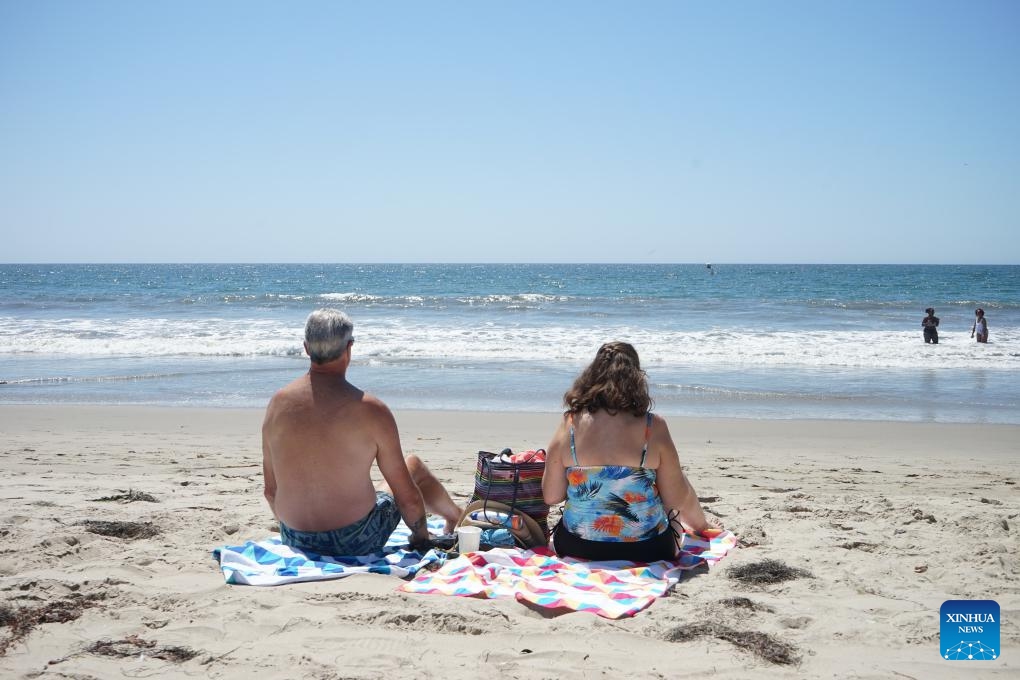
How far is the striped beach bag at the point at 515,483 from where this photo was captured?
3.97 metres

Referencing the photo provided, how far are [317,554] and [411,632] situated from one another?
0.97m

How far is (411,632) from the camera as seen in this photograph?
2.90 m

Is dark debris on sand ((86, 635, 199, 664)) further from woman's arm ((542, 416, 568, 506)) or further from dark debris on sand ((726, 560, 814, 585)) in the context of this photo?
dark debris on sand ((726, 560, 814, 585))

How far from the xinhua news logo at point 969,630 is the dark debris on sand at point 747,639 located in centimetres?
55

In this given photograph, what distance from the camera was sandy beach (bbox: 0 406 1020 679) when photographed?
2.63 m

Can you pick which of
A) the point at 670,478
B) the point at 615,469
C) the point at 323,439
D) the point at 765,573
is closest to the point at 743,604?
the point at 765,573

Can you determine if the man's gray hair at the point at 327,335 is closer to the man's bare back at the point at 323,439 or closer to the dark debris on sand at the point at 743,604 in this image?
the man's bare back at the point at 323,439

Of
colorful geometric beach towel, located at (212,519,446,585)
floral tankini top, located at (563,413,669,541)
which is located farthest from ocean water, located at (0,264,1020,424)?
colorful geometric beach towel, located at (212,519,446,585)

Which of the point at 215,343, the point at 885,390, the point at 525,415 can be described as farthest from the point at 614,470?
the point at 215,343

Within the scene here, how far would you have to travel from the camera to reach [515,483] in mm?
3982

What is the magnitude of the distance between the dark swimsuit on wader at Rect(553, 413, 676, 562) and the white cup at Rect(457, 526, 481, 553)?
1.55 ft

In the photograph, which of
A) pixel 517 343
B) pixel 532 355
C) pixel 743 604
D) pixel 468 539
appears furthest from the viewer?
pixel 517 343

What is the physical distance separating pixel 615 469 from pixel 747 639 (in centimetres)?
100

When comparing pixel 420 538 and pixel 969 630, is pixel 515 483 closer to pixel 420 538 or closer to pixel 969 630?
pixel 420 538
